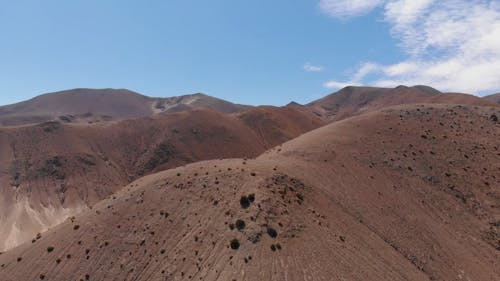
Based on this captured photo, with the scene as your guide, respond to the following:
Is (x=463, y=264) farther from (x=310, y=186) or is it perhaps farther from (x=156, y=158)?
(x=156, y=158)

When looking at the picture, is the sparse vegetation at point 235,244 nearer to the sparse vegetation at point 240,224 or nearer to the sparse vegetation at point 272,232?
the sparse vegetation at point 240,224

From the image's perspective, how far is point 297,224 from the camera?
3011 cm

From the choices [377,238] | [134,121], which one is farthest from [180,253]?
[134,121]

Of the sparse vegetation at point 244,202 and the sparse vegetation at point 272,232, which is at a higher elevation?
the sparse vegetation at point 244,202

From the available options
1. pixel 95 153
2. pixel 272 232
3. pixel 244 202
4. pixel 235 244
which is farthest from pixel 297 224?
pixel 95 153

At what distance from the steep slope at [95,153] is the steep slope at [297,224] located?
109 ft

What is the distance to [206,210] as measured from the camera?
33.5m

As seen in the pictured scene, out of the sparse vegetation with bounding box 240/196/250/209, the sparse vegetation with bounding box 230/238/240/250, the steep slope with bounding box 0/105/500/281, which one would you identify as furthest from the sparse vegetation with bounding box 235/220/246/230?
the sparse vegetation with bounding box 240/196/250/209

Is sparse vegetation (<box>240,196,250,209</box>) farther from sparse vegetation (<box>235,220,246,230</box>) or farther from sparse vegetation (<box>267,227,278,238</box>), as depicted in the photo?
sparse vegetation (<box>267,227,278,238</box>)

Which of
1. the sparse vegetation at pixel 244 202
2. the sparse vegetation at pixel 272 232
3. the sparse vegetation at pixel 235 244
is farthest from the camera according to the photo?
the sparse vegetation at pixel 244 202

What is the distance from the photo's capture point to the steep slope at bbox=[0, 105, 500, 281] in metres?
28.2

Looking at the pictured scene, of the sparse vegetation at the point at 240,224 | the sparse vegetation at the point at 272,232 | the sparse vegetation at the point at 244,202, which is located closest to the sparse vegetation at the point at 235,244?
the sparse vegetation at the point at 240,224

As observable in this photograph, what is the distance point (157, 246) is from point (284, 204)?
36.0 feet

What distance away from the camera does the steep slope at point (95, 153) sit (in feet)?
240
